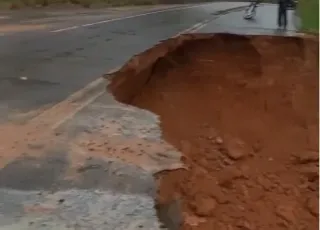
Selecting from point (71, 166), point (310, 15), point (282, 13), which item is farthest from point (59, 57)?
point (282, 13)

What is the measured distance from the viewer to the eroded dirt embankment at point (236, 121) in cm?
745

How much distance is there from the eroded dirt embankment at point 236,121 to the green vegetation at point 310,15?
681mm

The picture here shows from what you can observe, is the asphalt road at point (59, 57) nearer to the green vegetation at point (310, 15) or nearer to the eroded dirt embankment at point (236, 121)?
the eroded dirt embankment at point (236, 121)

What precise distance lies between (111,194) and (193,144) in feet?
15.5

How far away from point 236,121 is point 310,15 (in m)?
5.09

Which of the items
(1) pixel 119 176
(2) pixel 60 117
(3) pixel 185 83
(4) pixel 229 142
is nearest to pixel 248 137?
(4) pixel 229 142

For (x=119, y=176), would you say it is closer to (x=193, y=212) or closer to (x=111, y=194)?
(x=111, y=194)

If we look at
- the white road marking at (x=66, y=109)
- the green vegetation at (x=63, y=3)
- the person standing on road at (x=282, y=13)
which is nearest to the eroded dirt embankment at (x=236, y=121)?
the white road marking at (x=66, y=109)

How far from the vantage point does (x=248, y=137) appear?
35.0ft

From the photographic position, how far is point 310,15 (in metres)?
15.0

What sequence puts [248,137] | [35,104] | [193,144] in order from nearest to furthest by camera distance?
1. [35,104]
2. [193,144]
3. [248,137]

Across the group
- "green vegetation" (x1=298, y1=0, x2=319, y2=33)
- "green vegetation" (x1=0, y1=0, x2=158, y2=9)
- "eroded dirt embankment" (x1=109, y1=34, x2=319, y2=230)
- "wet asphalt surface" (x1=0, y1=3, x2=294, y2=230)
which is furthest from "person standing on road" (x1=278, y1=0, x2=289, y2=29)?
"green vegetation" (x1=0, y1=0, x2=158, y2=9)

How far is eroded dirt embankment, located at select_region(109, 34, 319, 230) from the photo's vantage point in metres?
7.45

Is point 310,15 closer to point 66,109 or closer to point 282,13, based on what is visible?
point 282,13
